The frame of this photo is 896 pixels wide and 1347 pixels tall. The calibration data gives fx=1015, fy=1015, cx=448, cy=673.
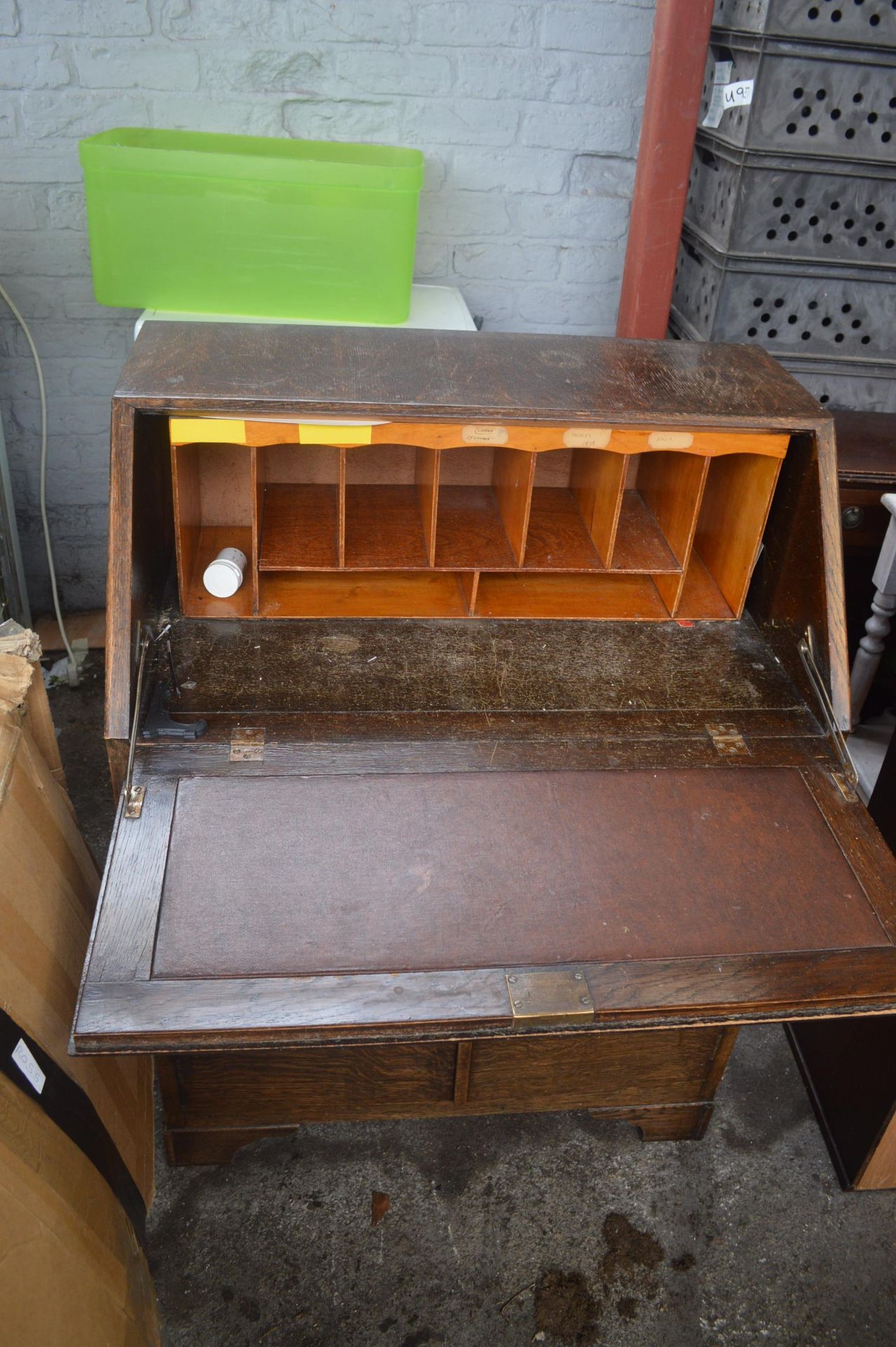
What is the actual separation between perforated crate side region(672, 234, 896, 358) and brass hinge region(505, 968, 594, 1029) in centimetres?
177

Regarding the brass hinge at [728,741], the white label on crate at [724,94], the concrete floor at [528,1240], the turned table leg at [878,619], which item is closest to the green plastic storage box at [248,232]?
the white label on crate at [724,94]

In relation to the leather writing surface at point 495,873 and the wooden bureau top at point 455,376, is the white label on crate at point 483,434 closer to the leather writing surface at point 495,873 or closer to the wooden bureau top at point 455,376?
the wooden bureau top at point 455,376

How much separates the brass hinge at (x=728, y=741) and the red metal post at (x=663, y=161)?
1.43m

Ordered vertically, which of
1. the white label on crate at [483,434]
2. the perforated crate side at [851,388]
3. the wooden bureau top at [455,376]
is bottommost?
the perforated crate side at [851,388]

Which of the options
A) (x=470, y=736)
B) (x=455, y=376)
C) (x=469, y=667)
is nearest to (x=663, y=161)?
(x=455, y=376)

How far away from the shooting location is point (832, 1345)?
5.74 ft

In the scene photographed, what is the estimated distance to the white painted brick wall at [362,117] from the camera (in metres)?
2.51

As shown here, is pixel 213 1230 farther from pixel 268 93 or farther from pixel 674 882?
pixel 268 93

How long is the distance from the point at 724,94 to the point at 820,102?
240 millimetres

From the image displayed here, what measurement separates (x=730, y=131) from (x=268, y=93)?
1.16 meters

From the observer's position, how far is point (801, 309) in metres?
2.44

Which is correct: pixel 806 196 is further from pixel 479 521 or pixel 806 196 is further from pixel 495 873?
pixel 495 873

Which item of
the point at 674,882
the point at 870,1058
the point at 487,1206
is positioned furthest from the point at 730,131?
the point at 487,1206

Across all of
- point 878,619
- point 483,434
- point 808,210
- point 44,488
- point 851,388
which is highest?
point 808,210
